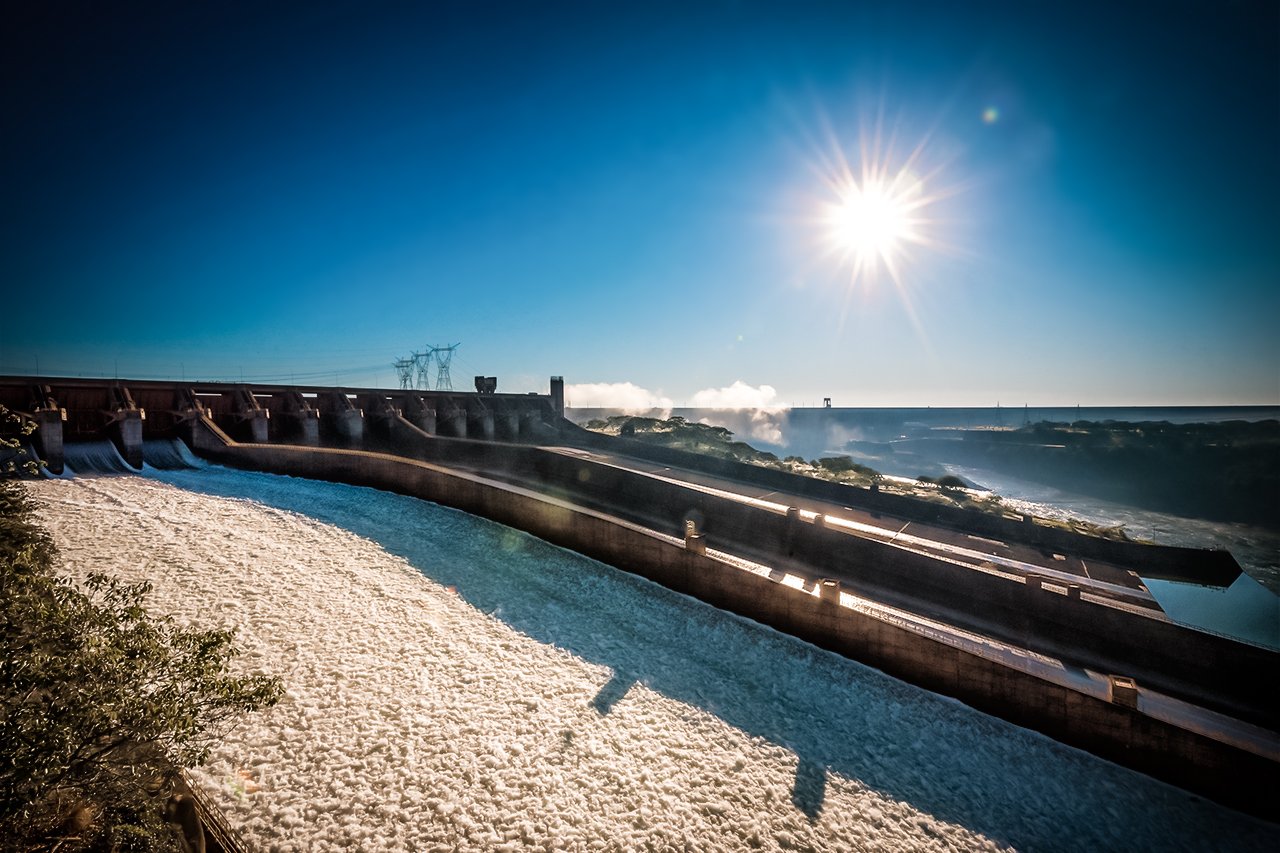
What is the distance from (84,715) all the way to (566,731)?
5.62 meters

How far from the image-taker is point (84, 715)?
3562mm

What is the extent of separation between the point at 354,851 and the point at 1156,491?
86.4 metres

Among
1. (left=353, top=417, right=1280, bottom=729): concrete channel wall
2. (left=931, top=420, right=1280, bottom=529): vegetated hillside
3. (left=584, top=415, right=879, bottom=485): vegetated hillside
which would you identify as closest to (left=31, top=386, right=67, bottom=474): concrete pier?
(left=353, top=417, right=1280, bottom=729): concrete channel wall

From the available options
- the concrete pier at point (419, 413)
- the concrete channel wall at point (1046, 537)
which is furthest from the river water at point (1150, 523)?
the concrete pier at point (419, 413)

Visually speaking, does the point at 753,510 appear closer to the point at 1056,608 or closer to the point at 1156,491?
the point at 1056,608

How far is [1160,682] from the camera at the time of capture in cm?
1095

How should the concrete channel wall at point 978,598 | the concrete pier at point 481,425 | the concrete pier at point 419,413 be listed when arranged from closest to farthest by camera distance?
the concrete channel wall at point 978,598
the concrete pier at point 419,413
the concrete pier at point 481,425

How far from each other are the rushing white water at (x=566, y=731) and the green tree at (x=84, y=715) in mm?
2100

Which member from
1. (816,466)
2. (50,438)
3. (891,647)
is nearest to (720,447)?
(816,466)

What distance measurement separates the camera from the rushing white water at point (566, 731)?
616 centimetres

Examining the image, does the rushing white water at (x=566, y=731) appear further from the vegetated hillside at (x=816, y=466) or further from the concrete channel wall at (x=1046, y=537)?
the vegetated hillside at (x=816, y=466)

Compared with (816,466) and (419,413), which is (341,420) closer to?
(419,413)

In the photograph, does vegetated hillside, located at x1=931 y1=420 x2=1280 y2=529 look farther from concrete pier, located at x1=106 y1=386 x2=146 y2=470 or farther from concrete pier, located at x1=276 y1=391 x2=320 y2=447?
concrete pier, located at x1=106 y1=386 x2=146 y2=470

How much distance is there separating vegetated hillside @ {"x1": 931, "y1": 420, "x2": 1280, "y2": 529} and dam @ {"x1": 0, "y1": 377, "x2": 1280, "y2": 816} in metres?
52.9
